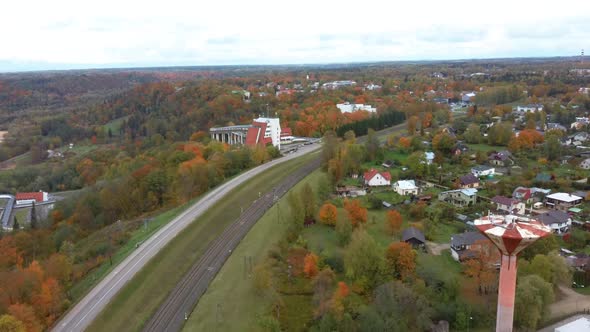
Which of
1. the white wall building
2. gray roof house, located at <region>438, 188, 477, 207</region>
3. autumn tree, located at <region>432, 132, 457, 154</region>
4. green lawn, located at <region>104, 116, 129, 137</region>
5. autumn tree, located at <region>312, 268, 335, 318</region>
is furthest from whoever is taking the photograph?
green lawn, located at <region>104, 116, 129, 137</region>

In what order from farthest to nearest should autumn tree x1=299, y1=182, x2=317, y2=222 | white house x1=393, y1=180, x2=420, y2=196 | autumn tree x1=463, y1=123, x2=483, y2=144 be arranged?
autumn tree x1=463, y1=123, x2=483, y2=144 < white house x1=393, y1=180, x2=420, y2=196 < autumn tree x1=299, y1=182, x2=317, y2=222

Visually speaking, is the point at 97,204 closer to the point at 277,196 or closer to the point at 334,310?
the point at 277,196

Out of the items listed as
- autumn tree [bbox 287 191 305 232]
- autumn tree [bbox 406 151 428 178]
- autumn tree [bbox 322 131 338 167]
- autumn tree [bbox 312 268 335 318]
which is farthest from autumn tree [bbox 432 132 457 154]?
autumn tree [bbox 312 268 335 318]

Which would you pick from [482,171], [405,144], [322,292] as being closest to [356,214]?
[322,292]

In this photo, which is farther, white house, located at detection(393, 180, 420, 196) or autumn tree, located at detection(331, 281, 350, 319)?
white house, located at detection(393, 180, 420, 196)

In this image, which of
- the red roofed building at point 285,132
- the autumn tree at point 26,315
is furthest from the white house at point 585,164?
the autumn tree at point 26,315

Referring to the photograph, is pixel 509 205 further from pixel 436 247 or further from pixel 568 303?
pixel 568 303

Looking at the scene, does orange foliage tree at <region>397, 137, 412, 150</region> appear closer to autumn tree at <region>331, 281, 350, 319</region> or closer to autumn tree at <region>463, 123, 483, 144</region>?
autumn tree at <region>463, 123, 483, 144</region>

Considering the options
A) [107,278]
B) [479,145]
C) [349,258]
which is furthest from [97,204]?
[479,145]
